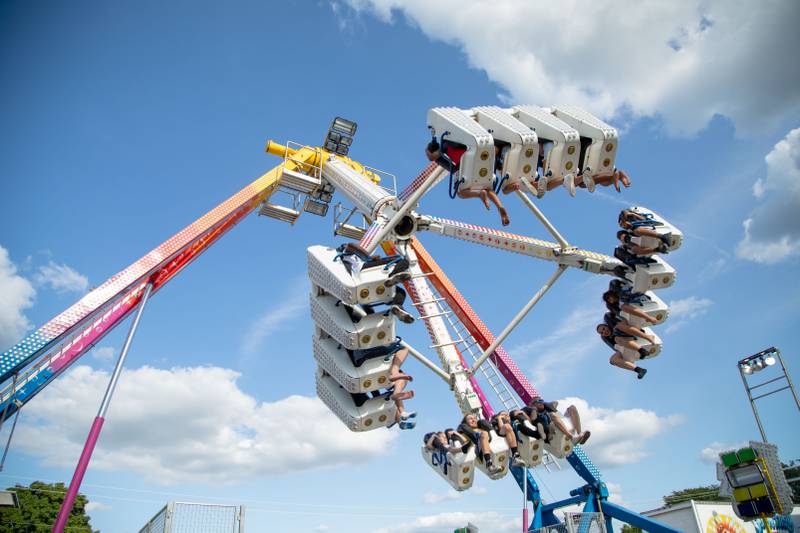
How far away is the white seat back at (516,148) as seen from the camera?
33.7 ft

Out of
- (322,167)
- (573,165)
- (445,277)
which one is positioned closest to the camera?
(573,165)

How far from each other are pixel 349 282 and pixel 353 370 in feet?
6.79

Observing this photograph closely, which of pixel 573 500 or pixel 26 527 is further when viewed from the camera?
pixel 26 527

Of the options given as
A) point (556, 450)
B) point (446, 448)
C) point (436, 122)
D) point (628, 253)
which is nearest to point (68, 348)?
point (446, 448)

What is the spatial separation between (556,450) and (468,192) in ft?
23.7

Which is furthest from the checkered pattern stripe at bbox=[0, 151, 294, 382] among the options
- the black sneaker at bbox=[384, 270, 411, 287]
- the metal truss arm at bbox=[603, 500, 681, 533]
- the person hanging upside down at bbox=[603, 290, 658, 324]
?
the metal truss arm at bbox=[603, 500, 681, 533]

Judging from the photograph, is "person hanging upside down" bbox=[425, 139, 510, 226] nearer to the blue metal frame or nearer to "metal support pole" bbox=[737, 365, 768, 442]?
"metal support pole" bbox=[737, 365, 768, 442]

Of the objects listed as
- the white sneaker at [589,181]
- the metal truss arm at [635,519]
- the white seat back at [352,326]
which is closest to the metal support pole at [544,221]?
the white sneaker at [589,181]

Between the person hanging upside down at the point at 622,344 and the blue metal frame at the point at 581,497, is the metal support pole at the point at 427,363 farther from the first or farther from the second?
the blue metal frame at the point at 581,497

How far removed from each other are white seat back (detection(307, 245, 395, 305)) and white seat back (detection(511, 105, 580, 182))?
4.13 meters

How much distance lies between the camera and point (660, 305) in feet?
46.1

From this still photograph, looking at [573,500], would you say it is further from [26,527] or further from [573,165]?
[26,527]

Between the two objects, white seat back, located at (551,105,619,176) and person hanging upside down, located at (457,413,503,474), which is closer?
white seat back, located at (551,105,619,176)

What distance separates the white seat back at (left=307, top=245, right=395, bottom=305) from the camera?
32.5 feet
